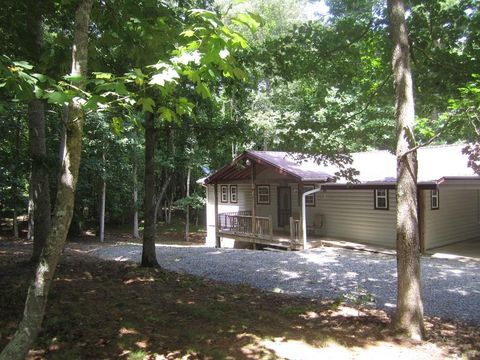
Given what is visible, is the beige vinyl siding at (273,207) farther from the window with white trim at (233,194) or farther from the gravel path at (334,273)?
the gravel path at (334,273)

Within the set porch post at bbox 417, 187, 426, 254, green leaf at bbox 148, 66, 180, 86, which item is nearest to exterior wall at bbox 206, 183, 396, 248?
porch post at bbox 417, 187, 426, 254

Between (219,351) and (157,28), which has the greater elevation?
(157,28)

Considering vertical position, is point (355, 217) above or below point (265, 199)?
below

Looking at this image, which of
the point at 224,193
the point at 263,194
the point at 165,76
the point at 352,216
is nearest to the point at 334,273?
the point at 352,216

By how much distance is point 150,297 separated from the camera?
21.5 ft

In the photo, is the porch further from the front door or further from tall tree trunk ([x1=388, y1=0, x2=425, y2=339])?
tall tree trunk ([x1=388, y1=0, x2=425, y2=339])

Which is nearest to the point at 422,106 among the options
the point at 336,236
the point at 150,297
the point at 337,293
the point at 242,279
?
the point at 337,293

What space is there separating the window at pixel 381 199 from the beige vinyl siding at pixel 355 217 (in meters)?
0.15

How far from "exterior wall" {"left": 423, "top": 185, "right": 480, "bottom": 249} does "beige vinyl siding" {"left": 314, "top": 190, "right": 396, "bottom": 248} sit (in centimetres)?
117

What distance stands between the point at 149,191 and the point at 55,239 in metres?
6.97

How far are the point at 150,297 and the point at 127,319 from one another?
4.55 ft

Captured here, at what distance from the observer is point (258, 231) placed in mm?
17031

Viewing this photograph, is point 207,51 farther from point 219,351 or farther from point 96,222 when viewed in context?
point 96,222

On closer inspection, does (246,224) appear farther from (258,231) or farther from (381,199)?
(381,199)
